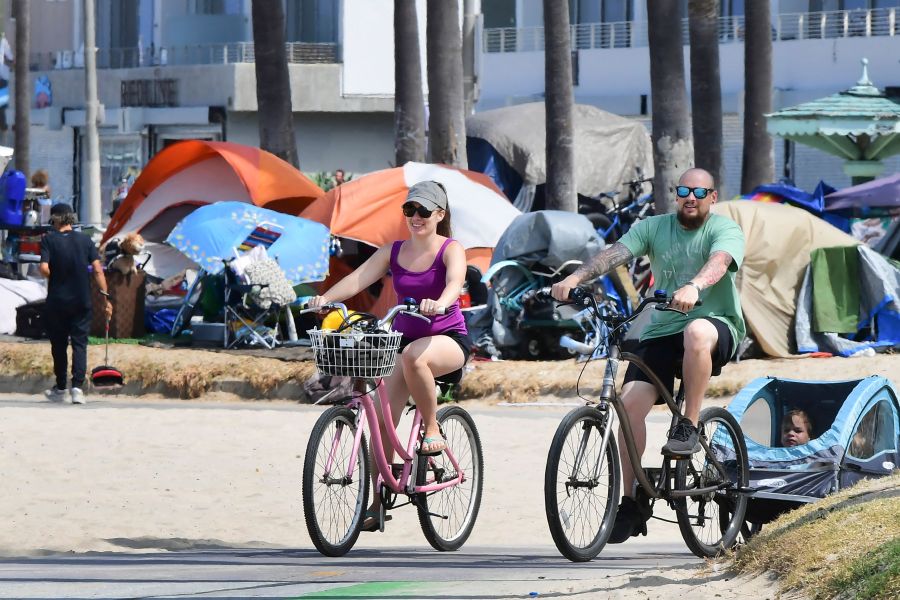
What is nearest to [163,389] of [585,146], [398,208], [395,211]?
[395,211]

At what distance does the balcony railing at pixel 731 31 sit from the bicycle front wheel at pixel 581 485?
Result: 1229 inches

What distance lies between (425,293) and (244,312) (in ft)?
32.1

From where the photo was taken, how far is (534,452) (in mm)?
13469

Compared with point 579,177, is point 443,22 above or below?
above

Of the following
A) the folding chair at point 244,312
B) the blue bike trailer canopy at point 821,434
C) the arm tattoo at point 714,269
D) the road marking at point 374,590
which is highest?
the arm tattoo at point 714,269

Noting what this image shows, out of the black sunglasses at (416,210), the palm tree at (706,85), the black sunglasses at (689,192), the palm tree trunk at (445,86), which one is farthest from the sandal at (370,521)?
the palm tree trunk at (445,86)

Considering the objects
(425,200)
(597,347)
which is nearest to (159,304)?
(597,347)

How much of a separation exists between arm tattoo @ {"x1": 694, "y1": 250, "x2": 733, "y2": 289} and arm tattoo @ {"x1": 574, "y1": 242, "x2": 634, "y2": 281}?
34cm

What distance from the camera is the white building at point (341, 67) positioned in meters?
38.3

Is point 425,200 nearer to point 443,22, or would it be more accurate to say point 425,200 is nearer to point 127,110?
point 443,22

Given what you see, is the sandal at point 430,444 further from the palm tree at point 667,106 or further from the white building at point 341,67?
the white building at point 341,67

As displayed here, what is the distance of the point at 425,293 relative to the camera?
8641 mm

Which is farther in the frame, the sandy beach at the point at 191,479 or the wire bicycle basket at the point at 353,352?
the sandy beach at the point at 191,479

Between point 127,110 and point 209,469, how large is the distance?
35222mm
